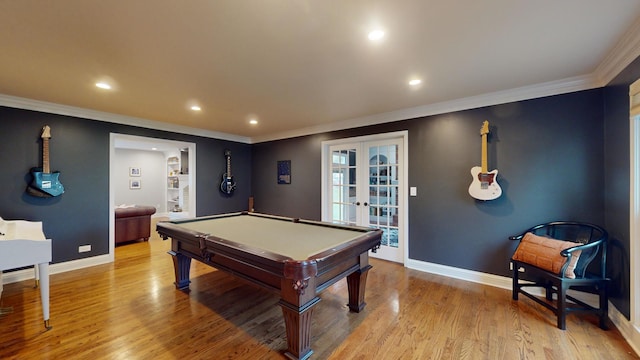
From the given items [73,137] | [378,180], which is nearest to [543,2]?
[378,180]

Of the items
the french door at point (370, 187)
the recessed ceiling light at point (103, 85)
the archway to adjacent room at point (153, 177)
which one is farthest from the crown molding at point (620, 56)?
the archway to adjacent room at point (153, 177)

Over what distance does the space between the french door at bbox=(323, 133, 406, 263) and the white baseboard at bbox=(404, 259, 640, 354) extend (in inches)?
15.1

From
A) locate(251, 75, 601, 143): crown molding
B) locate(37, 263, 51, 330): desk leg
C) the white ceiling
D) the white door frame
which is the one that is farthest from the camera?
locate(251, 75, 601, 143): crown molding

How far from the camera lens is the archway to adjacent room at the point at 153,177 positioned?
313 inches

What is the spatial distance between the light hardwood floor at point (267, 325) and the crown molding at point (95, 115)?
2.28 meters

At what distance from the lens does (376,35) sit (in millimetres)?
1852

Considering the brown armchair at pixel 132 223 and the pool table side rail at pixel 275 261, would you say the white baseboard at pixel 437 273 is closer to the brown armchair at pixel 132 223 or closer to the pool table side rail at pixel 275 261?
the brown armchair at pixel 132 223

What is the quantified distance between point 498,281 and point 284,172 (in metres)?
3.99

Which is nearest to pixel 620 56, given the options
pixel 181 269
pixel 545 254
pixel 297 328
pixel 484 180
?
pixel 484 180

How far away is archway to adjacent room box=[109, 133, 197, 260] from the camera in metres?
7.95

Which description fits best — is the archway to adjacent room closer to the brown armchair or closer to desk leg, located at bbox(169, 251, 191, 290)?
the brown armchair

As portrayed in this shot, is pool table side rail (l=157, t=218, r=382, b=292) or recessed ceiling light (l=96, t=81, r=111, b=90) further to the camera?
recessed ceiling light (l=96, t=81, r=111, b=90)

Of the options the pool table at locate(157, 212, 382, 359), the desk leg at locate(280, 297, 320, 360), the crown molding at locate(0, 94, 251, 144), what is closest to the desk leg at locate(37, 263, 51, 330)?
the pool table at locate(157, 212, 382, 359)

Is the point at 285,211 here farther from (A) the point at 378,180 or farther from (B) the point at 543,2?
(B) the point at 543,2
